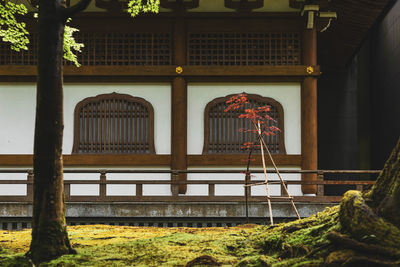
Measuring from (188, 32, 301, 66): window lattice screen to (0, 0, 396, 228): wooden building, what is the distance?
1.3 inches

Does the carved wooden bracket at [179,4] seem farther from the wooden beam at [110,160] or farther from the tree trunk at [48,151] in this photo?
the tree trunk at [48,151]

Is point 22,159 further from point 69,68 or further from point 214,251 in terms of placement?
point 214,251

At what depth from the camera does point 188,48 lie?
12.2 metres

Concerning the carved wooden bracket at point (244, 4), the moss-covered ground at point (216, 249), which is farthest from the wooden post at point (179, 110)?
the moss-covered ground at point (216, 249)

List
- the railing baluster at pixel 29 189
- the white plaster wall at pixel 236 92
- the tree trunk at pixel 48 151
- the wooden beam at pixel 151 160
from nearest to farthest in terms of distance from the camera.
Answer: the tree trunk at pixel 48 151, the railing baluster at pixel 29 189, the wooden beam at pixel 151 160, the white plaster wall at pixel 236 92

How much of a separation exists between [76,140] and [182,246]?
7.19m

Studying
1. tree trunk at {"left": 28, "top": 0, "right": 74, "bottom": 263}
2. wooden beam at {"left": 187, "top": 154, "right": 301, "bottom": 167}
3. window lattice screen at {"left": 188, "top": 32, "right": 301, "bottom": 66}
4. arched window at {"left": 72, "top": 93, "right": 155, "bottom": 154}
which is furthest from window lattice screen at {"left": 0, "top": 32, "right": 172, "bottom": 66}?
tree trunk at {"left": 28, "top": 0, "right": 74, "bottom": 263}

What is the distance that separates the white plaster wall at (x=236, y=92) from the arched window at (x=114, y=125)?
1.22 m

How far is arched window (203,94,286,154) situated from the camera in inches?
471

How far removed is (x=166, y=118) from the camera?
1222 centimetres

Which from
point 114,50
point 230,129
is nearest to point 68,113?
point 114,50

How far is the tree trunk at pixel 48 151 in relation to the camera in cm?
514

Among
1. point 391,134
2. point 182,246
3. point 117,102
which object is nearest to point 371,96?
point 391,134

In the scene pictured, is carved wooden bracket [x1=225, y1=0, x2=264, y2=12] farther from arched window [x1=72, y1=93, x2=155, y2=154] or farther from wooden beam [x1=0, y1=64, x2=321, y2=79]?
A: arched window [x1=72, y1=93, x2=155, y2=154]
